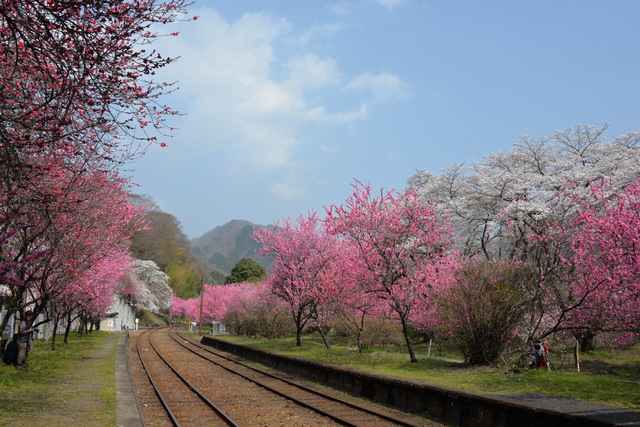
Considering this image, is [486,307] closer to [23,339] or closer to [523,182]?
→ [23,339]

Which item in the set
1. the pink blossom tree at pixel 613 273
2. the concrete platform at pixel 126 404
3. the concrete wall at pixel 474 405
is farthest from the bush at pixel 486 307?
the concrete platform at pixel 126 404

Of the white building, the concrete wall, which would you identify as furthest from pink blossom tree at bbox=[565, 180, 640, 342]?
the white building

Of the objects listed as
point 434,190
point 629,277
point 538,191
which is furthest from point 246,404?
point 434,190

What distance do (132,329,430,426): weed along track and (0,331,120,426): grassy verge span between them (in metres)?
1.10

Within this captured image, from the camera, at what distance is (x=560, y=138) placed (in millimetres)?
36281

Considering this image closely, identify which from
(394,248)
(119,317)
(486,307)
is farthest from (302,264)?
(119,317)

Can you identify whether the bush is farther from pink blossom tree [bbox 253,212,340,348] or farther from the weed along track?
pink blossom tree [bbox 253,212,340,348]

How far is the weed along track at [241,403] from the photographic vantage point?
37.4 feet

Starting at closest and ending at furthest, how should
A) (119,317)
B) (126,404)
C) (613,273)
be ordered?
(126,404) → (613,273) → (119,317)

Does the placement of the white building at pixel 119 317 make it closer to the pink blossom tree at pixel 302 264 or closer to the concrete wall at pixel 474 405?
the pink blossom tree at pixel 302 264

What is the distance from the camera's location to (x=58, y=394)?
1333 centimetres

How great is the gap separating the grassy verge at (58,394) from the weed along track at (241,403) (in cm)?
110

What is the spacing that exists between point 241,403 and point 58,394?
453cm

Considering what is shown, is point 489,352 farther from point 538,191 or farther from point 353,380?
point 538,191
